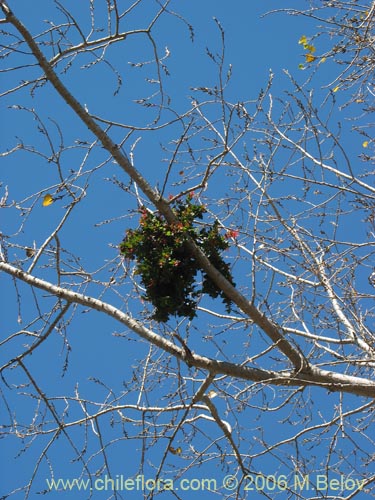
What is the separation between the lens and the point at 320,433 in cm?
454

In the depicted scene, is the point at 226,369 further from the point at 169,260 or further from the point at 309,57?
the point at 309,57

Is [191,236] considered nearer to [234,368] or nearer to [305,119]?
[234,368]

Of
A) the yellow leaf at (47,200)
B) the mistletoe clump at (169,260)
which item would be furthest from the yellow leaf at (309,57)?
the yellow leaf at (47,200)

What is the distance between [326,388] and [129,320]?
126 cm

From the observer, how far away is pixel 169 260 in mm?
4059

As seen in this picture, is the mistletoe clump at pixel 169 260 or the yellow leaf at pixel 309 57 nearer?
the mistletoe clump at pixel 169 260

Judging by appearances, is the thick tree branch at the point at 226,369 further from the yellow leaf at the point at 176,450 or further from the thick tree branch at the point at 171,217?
the yellow leaf at the point at 176,450

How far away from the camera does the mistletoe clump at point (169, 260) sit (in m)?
4.09

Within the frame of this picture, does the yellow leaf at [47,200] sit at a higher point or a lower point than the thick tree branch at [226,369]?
higher

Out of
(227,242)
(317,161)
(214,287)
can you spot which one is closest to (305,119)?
(317,161)

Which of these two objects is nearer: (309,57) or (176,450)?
Result: (176,450)

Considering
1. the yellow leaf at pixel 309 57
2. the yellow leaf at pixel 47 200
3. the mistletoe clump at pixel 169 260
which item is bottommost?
the mistletoe clump at pixel 169 260

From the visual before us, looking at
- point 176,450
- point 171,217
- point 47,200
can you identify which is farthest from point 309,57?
point 176,450

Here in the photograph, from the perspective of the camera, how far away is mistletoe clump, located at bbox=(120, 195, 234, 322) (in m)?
4.09
